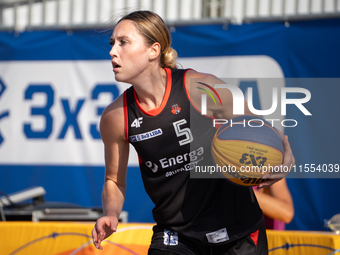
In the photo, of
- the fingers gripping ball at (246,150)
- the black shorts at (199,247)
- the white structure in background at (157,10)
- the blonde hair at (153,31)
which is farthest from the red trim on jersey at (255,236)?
the white structure in background at (157,10)

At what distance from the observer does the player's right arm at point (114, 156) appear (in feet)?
7.12

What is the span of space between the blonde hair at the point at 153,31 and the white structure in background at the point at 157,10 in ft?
10.8

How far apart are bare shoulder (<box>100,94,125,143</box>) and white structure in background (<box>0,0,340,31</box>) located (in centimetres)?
356

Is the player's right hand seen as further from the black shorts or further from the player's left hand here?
the player's left hand

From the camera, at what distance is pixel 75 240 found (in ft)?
9.66

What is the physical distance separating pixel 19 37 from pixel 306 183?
15.8 feet

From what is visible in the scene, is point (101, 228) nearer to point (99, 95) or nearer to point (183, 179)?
point (183, 179)

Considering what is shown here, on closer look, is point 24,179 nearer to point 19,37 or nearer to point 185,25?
point 19,37

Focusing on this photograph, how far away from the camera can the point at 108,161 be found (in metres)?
2.30

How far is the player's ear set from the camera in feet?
7.20

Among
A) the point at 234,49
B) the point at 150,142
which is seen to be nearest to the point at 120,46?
the point at 150,142

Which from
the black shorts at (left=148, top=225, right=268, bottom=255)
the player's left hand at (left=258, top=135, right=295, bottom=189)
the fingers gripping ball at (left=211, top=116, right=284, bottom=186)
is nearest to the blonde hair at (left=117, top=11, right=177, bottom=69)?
the fingers gripping ball at (left=211, top=116, right=284, bottom=186)

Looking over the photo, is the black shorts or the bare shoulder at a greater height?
the bare shoulder

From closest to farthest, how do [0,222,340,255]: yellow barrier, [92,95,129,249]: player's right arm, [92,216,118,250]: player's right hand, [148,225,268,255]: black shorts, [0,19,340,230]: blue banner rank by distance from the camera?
[92,216,118,250]: player's right hand → [148,225,268,255]: black shorts → [92,95,129,249]: player's right arm → [0,222,340,255]: yellow barrier → [0,19,340,230]: blue banner
